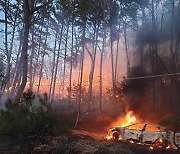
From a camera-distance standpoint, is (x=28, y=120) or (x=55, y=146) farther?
(x=28, y=120)

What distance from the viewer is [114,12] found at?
970 inches

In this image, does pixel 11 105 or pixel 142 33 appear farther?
pixel 142 33

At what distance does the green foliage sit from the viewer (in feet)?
30.1

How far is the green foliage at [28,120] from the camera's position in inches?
362

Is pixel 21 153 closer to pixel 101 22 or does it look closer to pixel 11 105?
pixel 11 105

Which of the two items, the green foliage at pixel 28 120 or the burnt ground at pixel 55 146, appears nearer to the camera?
the burnt ground at pixel 55 146

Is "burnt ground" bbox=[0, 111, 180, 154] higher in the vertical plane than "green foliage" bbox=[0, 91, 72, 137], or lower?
lower

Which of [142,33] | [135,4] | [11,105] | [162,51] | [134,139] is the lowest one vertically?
[134,139]

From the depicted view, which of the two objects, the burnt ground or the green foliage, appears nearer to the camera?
the burnt ground

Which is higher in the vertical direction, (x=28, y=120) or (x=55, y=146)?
(x=28, y=120)

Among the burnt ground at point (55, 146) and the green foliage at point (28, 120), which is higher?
the green foliage at point (28, 120)

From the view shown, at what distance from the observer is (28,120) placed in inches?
371

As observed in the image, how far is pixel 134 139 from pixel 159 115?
9.65 meters

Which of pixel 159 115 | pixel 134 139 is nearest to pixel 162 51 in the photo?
pixel 159 115
